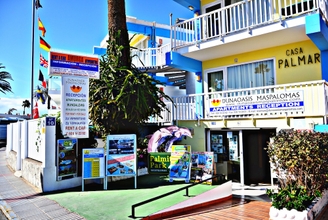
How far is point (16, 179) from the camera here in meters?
10.4

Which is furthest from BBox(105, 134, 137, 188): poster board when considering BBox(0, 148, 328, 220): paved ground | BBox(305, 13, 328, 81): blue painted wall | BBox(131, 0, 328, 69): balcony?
BBox(305, 13, 328, 81): blue painted wall

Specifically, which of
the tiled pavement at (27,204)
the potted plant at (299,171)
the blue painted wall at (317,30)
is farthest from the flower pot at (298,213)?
the blue painted wall at (317,30)

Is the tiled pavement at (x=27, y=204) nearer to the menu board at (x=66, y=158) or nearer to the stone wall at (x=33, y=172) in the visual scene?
the stone wall at (x=33, y=172)

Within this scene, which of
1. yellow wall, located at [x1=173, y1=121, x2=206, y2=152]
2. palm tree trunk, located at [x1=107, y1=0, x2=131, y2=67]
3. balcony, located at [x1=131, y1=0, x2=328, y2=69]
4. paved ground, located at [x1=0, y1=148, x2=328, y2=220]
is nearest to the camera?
paved ground, located at [x1=0, y1=148, x2=328, y2=220]

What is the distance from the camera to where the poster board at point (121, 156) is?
8.75m

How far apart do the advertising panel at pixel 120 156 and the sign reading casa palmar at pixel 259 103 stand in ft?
13.0

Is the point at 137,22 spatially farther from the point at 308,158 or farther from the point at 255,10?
the point at 308,158

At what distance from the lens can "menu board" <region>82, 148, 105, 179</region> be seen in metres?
8.45

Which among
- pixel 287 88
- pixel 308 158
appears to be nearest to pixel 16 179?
pixel 308 158

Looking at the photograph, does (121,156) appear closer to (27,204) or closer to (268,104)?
(27,204)

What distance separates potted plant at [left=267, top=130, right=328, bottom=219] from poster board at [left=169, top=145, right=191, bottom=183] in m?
2.99

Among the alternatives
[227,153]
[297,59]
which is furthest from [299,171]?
[297,59]

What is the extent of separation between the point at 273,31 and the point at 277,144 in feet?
14.6

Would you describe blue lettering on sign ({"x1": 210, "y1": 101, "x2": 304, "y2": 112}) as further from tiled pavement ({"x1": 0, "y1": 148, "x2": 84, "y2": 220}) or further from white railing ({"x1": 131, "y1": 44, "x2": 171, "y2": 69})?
tiled pavement ({"x1": 0, "y1": 148, "x2": 84, "y2": 220})
